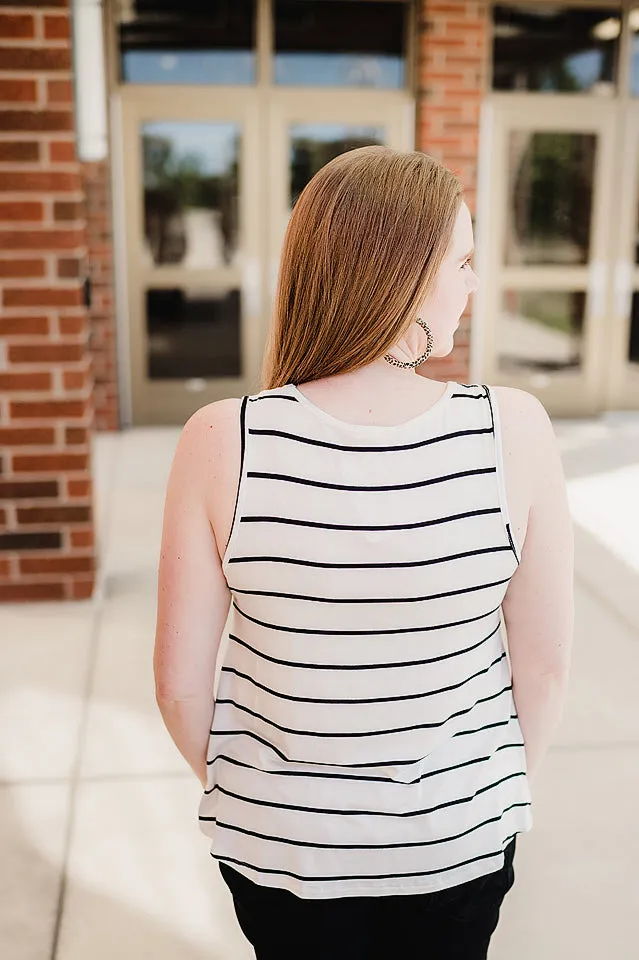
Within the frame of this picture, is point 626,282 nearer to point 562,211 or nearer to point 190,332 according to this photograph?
point 562,211

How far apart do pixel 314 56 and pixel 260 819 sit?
7150mm

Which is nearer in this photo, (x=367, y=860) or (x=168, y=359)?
(x=367, y=860)

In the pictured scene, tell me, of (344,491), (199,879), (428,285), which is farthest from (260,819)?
(199,879)

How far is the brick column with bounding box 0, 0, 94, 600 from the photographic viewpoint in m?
3.65

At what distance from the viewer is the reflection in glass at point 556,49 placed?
297 inches

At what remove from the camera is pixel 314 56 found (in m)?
7.45

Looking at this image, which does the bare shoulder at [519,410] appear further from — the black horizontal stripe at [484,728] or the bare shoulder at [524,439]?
the black horizontal stripe at [484,728]

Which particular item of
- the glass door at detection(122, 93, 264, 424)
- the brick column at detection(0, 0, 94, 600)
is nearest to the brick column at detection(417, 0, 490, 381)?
the glass door at detection(122, 93, 264, 424)

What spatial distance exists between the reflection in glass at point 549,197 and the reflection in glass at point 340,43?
1.10 m

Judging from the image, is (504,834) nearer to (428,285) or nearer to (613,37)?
(428,285)

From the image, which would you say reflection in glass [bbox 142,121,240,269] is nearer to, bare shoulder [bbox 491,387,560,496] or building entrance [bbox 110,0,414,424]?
building entrance [bbox 110,0,414,424]

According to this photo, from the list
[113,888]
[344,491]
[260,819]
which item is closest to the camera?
[344,491]

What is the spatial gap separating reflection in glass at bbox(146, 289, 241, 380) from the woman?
6.54 metres

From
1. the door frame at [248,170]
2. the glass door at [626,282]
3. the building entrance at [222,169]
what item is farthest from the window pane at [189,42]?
the glass door at [626,282]
